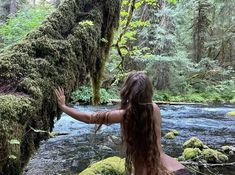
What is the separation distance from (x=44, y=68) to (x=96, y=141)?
6.57 meters

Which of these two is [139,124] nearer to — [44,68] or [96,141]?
[44,68]

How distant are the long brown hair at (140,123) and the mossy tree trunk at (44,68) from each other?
0.98m

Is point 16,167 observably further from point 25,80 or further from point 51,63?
point 51,63

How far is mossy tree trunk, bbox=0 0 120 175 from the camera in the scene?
303cm

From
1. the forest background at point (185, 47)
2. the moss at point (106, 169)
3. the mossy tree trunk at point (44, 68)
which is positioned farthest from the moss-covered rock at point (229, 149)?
the forest background at point (185, 47)

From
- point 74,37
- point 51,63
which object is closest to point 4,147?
point 51,63

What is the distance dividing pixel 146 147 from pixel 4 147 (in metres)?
1.22

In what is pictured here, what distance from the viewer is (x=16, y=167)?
3115mm

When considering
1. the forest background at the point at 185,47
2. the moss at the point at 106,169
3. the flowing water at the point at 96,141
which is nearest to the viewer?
the moss at the point at 106,169

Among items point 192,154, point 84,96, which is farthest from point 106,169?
point 84,96

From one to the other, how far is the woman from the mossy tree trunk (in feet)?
2.58

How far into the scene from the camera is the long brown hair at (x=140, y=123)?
2.85 m

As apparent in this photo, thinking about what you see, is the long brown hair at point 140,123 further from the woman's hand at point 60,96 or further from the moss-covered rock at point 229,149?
the moss-covered rock at point 229,149

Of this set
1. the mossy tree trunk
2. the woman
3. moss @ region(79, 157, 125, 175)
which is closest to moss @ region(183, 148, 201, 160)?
moss @ region(79, 157, 125, 175)
